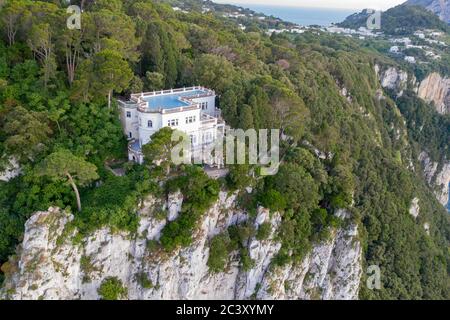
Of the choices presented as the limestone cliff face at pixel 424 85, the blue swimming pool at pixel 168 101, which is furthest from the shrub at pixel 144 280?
the limestone cliff face at pixel 424 85

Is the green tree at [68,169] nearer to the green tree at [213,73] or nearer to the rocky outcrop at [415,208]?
the green tree at [213,73]

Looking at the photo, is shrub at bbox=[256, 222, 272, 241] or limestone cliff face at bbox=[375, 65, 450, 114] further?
limestone cliff face at bbox=[375, 65, 450, 114]

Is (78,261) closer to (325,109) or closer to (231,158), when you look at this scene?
(231,158)

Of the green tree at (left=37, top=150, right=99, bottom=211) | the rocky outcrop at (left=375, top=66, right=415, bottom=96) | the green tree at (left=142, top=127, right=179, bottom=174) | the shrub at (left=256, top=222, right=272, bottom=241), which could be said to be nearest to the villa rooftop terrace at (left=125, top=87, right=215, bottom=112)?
the green tree at (left=142, top=127, right=179, bottom=174)

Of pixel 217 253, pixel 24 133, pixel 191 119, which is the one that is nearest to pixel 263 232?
pixel 217 253

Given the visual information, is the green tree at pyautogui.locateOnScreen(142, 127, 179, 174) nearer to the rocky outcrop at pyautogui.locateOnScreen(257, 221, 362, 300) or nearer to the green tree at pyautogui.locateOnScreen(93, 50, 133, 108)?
the green tree at pyautogui.locateOnScreen(93, 50, 133, 108)

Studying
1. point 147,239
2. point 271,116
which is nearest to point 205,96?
point 271,116
